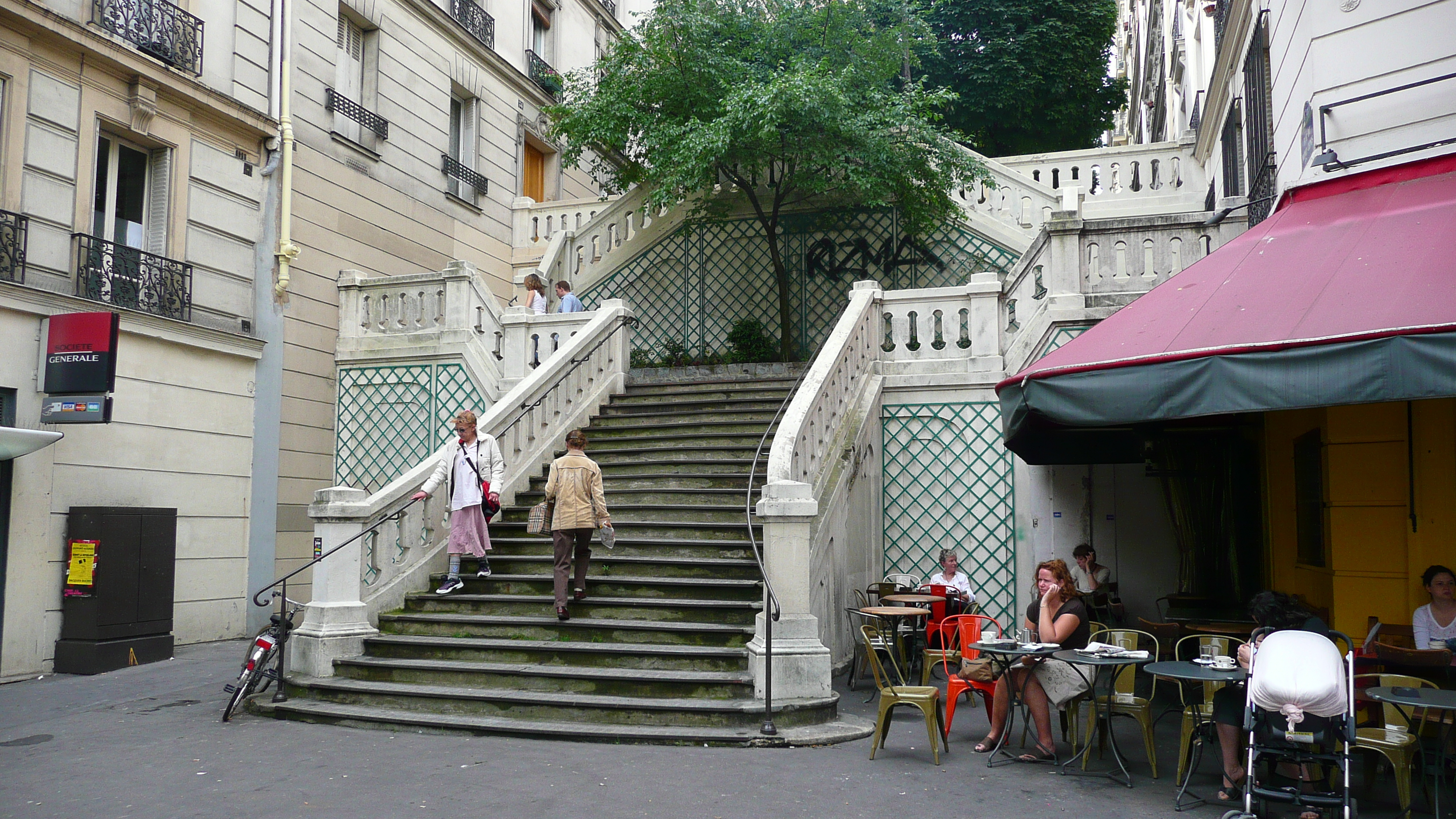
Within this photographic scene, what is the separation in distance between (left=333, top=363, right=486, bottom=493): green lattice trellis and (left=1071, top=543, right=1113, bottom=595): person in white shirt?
7173mm

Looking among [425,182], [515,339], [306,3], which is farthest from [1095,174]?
[306,3]

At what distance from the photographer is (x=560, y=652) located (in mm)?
8211

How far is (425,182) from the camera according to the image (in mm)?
16312

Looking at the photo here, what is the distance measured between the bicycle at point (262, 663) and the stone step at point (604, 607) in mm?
1156

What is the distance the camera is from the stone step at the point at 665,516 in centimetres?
969

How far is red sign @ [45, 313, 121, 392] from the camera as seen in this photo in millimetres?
10031

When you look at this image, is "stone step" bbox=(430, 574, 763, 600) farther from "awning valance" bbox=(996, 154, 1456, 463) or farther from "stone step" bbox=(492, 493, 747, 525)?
"awning valance" bbox=(996, 154, 1456, 463)

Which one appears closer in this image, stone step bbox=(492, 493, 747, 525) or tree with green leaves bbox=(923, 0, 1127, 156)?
stone step bbox=(492, 493, 747, 525)

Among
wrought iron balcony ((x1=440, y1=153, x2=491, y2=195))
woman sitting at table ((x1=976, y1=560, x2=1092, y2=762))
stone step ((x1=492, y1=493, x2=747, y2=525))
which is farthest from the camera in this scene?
wrought iron balcony ((x1=440, y1=153, x2=491, y2=195))

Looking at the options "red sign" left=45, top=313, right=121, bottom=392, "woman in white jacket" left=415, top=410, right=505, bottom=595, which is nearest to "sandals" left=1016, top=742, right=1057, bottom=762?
"woman in white jacket" left=415, top=410, right=505, bottom=595

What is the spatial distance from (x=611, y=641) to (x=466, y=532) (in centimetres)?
181

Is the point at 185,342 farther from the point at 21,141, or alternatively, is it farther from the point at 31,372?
the point at 21,141

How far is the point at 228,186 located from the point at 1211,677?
12146 mm

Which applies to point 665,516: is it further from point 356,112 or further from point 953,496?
point 356,112
